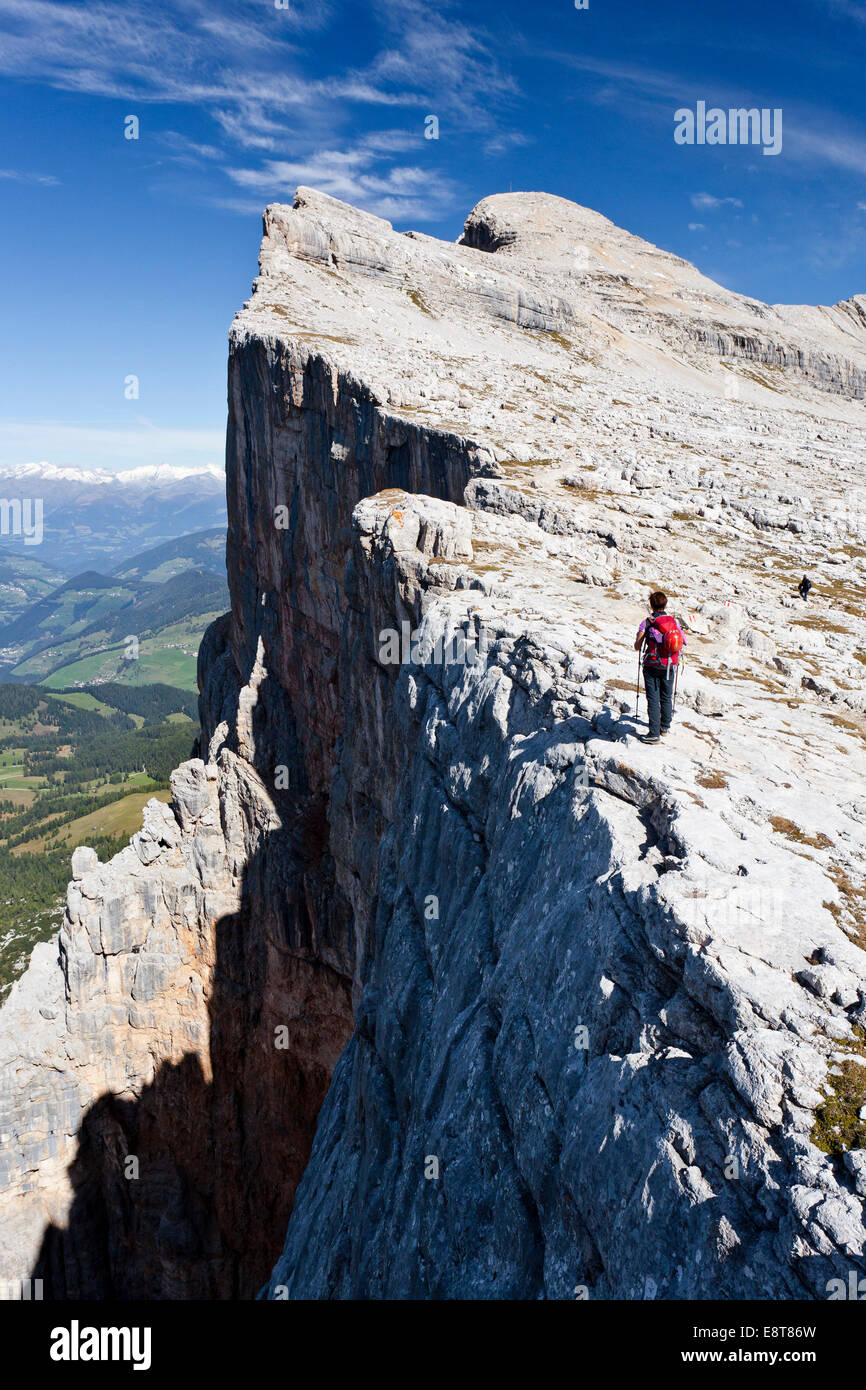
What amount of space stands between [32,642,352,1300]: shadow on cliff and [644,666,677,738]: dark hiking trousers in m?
33.2

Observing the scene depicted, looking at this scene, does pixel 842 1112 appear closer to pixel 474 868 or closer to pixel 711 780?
pixel 711 780

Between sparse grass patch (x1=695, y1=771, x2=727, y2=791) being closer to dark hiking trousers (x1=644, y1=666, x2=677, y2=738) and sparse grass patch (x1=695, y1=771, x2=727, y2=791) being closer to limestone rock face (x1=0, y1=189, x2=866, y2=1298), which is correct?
limestone rock face (x1=0, y1=189, x2=866, y2=1298)

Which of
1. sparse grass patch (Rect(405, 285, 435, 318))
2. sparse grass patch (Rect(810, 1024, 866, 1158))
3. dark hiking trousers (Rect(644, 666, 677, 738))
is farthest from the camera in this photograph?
sparse grass patch (Rect(405, 285, 435, 318))

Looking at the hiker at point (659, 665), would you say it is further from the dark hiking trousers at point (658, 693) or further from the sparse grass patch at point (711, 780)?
the sparse grass patch at point (711, 780)

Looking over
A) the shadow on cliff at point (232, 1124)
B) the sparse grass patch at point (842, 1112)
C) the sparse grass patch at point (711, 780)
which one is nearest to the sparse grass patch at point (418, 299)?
the shadow on cliff at point (232, 1124)

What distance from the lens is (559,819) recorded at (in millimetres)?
12742

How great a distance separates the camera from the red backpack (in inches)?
498

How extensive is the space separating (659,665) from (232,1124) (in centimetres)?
4594

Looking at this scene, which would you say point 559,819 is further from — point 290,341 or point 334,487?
point 290,341

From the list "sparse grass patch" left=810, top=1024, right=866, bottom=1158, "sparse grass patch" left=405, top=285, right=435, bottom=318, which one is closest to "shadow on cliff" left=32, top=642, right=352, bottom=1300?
"sparse grass patch" left=810, top=1024, right=866, bottom=1158

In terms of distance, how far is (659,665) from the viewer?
12.6 meters

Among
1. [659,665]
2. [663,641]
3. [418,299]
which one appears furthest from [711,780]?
[418,299]

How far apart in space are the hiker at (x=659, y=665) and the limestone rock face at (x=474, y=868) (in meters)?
0.72
